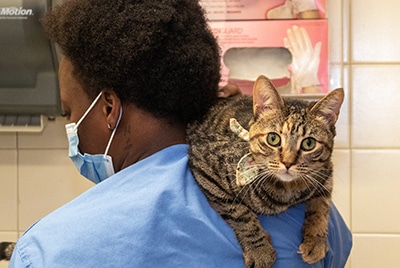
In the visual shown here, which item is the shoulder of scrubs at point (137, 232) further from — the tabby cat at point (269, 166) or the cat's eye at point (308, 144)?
the cat's eye at point (308, 144)

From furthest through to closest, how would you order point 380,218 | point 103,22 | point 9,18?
point 380,218, point 9,18, point 103,22

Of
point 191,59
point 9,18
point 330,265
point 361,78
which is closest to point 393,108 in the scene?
point 361,78

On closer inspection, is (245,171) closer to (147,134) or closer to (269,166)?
(269,166)

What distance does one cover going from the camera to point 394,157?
1.46 meters

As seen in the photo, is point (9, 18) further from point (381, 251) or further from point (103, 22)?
point (381, 251)

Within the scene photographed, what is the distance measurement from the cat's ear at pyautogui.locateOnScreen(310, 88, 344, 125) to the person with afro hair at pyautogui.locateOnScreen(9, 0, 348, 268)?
0.55ft

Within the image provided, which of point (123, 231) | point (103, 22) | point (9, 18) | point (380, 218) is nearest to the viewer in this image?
point (123, 231)

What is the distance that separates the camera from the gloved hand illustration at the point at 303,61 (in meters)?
1.41

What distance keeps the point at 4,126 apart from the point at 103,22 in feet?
2.32

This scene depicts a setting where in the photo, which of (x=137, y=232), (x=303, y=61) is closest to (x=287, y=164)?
(x=137, y=232)

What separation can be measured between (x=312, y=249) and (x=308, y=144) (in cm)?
16

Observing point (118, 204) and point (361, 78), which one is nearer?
point (118, 204)

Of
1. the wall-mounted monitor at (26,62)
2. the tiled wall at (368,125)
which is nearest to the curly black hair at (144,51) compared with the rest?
the wall-mounted monitor at (26,62)

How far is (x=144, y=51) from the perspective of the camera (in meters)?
0.89
